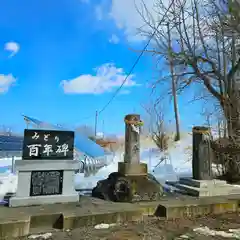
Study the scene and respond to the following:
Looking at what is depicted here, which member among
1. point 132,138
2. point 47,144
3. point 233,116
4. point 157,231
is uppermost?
point 233,116

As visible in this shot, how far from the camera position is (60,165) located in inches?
229

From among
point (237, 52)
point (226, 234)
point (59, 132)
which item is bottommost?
point (226, 234)

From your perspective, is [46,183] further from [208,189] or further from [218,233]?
[208,189]

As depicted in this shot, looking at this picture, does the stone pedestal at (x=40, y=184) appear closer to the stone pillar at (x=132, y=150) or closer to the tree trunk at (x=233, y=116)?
the stone pillar at (x=132, y=150)

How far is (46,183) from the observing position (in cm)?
567

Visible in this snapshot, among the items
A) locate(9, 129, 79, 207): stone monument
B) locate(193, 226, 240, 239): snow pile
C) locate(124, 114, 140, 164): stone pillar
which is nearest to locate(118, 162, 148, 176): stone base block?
locate(124, 114, 140, 164): stone pillar

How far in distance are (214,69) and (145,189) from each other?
6.53 metres

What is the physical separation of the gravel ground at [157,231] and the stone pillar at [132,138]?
1.89 meters

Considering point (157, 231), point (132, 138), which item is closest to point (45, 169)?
point (132, 138)

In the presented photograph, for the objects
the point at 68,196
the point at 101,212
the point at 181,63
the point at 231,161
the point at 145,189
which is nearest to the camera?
the point at 101,212

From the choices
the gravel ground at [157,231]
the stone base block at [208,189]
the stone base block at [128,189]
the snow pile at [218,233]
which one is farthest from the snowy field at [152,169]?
the snow pile at [218,233]

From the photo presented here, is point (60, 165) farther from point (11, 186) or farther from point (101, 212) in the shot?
point (11, 186)

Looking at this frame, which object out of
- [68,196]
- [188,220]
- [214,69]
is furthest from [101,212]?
[214,69]

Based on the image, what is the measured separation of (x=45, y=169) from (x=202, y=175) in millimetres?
4703
